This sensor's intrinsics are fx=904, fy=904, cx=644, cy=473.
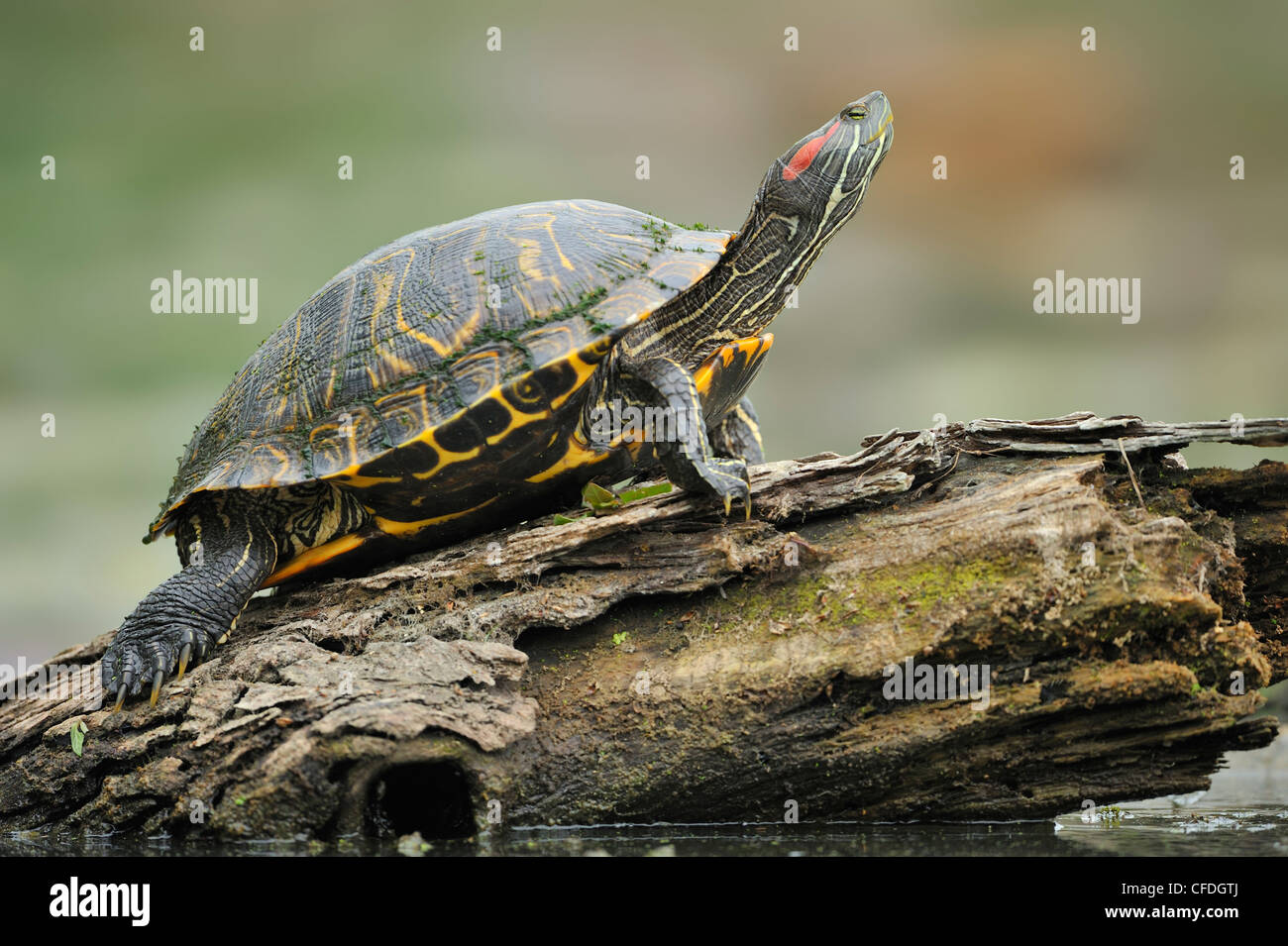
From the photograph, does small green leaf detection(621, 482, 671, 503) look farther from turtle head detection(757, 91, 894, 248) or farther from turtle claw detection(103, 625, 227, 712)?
turtle claw detection(103, 625, 227, 712)

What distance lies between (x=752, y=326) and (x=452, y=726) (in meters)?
3.10

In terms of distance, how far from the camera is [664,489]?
5082 mm

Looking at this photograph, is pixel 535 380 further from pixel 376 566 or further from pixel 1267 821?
pixel 1267 821

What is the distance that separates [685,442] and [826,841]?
197cm

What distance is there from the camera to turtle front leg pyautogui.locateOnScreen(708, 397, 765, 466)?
21.6ft

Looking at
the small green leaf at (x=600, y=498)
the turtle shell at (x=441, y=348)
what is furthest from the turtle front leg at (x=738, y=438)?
the small green leaf at (x=600, y=498)

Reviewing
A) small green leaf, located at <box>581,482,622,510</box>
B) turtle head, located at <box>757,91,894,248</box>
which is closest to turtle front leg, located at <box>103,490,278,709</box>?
small green leaf, located at <box>581,482,622,510</box>

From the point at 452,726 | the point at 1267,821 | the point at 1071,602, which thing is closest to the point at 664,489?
the point at 452,726

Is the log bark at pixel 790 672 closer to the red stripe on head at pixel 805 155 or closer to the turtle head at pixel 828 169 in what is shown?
the turtle head at pixel 828 169

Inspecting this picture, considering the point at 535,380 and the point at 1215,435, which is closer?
the point at 1215,435

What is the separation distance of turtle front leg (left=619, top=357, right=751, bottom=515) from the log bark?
165 mm

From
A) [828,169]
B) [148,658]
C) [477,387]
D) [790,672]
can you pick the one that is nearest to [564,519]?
[477,387]

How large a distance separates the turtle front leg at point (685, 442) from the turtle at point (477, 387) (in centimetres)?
1

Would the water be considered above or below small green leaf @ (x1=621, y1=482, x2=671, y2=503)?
below
